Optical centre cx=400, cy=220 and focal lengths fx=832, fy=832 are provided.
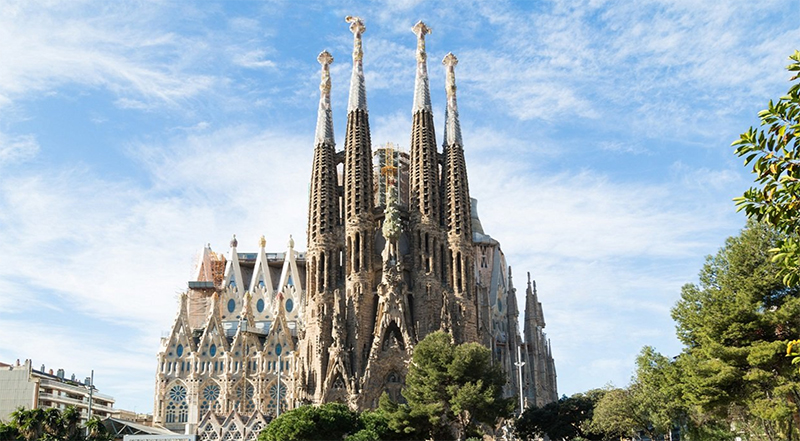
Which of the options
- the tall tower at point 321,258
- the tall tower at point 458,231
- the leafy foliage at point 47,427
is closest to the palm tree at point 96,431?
the leafy foliage at point 47,427

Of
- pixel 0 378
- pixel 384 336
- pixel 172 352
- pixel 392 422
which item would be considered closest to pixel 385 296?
pixel 384 336

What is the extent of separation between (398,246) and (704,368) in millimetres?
36721

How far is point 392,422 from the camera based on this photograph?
42938 mm

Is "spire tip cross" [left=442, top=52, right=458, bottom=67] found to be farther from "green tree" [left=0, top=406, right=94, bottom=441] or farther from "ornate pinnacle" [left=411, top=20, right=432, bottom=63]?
"green tree" [left=0, top=406, right=94, bottom=441]

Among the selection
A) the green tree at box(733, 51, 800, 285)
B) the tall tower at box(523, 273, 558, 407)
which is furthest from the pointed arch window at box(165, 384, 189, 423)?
the green tree at box(733, 51, 800, 285)

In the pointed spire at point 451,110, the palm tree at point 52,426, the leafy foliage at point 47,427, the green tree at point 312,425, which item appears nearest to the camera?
the green tree at point 312,425

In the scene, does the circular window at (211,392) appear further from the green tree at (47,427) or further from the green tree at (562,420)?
the green tree at (562,420)

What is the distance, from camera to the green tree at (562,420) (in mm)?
51469

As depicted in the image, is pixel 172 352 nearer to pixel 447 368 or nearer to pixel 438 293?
pixel 438 293

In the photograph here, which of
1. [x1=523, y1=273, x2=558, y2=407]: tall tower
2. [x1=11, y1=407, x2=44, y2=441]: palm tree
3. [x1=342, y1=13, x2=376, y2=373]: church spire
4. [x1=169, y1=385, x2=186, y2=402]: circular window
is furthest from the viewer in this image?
[x1=523, y1=273, x2=558, y2=407]: tall tower

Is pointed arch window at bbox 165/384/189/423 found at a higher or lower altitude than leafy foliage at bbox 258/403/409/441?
higher

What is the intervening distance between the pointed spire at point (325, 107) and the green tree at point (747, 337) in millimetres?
41614

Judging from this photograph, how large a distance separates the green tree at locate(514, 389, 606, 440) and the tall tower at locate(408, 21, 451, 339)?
356 inches

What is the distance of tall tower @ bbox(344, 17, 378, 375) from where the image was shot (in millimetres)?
60344
